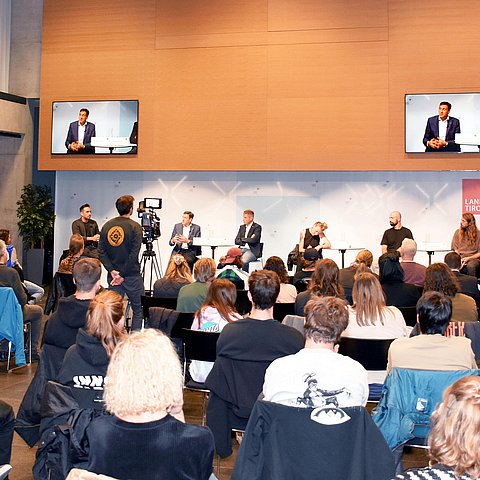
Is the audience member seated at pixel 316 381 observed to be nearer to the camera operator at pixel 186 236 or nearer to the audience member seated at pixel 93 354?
the audience member seated at pixel 93 354

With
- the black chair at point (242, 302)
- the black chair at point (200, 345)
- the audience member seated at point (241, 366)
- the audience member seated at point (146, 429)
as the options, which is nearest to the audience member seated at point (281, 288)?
the black chair at point (242, 302)

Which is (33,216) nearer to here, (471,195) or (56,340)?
(471,195)

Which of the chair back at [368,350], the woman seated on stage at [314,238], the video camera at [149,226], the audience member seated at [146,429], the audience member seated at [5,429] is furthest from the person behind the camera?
the woman seated on stage at [314,238]

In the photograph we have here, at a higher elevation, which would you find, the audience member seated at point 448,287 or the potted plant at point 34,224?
the potted plant at point 34,224

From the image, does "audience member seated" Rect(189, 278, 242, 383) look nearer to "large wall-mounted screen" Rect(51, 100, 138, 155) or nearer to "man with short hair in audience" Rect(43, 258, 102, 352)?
"man with short hair in audience" Rect(43, 258, 102, 352)

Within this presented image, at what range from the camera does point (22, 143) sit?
13828mm

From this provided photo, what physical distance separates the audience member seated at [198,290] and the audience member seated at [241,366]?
6.41 ft

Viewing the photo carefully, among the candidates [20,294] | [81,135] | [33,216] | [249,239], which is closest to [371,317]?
[20,294]

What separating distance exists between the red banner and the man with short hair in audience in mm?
8276

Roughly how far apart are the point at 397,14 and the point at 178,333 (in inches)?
318

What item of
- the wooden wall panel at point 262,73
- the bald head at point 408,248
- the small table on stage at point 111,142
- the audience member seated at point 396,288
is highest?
the wooden wall panel at point 262,73

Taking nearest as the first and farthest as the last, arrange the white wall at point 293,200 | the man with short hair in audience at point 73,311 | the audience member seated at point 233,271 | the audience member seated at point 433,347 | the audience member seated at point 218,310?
the audience member seated at point 433,347 < the man with short hair in audience at point 73,311 < the audience member seated at point 218,310 < the audience member seated at point 233,271 < the white wall at point 293,200

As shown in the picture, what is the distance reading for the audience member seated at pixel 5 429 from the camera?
278 cm

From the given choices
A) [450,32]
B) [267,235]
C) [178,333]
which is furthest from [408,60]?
[178,333]
